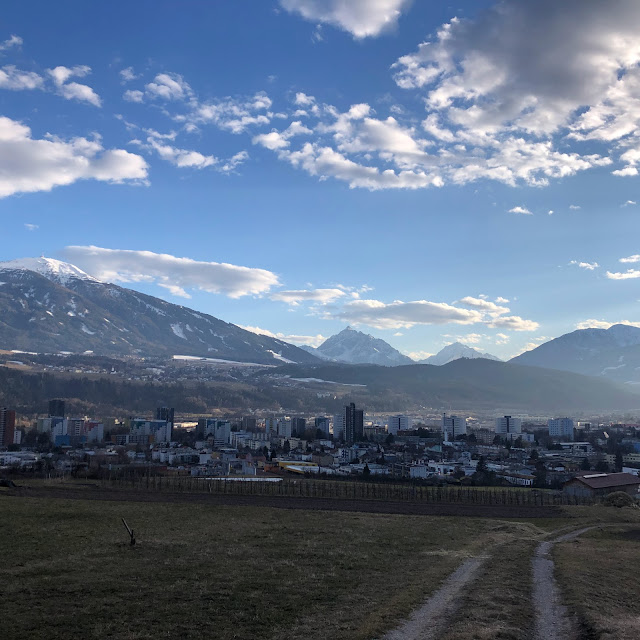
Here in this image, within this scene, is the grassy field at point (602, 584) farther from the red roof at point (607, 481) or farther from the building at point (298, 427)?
the building at point (298, 427)

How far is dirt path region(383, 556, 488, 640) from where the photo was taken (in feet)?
42.8

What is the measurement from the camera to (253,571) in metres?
19.6

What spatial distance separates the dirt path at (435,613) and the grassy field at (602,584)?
2.98 metres

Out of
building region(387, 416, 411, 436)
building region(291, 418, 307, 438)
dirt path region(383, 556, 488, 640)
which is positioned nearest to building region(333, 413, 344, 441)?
building region(291, 418, 307, 438)

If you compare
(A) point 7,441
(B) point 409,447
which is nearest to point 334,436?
(B) point 409,447

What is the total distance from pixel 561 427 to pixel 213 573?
182 m

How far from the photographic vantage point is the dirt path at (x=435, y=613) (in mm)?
13055

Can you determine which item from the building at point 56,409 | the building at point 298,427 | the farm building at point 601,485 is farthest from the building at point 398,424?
the farm building at point 601,485

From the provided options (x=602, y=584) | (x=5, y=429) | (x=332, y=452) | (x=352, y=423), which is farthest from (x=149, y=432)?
(x=602, y=584)

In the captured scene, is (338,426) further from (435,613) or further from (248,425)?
(435,613)

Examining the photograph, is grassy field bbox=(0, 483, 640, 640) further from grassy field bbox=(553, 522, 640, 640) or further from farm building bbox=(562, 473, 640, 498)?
farm building bbox=(562, 473, 640, 498)

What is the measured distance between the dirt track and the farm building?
67.9 feet

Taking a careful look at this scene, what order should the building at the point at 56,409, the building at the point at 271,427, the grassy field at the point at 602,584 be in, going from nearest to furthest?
the grassy field at the point at 602,584
the building at the point at 271,427
the building at the point at 56,409

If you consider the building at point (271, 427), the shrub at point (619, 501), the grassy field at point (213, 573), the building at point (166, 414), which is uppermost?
the grassy field at point (213, 573)
